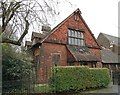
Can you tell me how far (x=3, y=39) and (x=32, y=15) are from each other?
8.19ft

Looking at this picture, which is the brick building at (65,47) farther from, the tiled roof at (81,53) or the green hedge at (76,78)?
the green hedge at (76,78)

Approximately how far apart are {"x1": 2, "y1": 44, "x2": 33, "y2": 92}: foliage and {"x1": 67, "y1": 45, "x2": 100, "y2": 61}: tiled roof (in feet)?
32.0

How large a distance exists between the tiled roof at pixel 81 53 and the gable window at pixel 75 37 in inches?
29.6

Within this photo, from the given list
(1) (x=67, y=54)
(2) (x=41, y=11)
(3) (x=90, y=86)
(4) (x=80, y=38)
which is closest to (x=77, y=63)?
Result: (1) (x=67, y=54)

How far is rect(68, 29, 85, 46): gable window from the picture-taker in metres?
27.8

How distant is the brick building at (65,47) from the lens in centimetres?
2473

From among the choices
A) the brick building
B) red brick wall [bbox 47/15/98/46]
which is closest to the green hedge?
the brick building

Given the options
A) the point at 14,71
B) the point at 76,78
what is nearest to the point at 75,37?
the point at 76,78

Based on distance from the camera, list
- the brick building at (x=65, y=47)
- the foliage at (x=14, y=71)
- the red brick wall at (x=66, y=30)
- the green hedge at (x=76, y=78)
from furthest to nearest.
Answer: the red brick wall at (x=66, y=30) → the brick building at (x=65, y=47) → the green hedge at (x=76, y=78) → the foliage at (x=14, y=71)

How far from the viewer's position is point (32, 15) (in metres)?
14.1

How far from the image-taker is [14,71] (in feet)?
52.0

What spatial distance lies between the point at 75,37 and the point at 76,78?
11143 mm

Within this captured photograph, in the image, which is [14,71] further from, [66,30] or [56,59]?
[66,30]

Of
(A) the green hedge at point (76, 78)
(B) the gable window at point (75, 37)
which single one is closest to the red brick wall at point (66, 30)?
(B) the gable window at point (75, 37)
